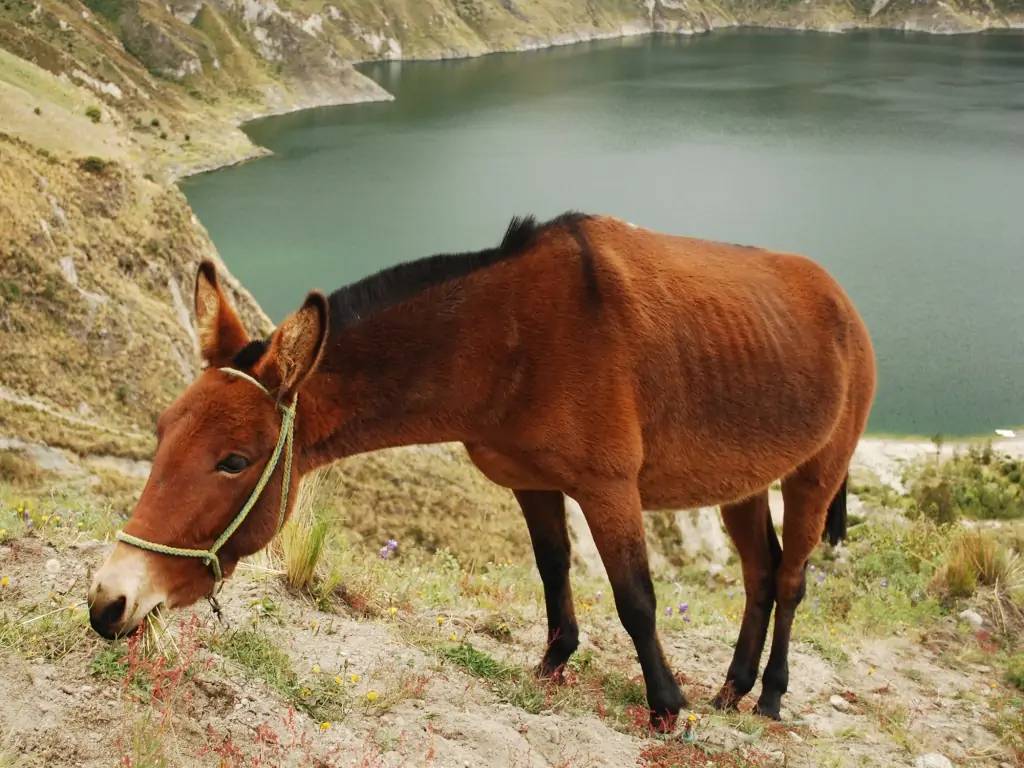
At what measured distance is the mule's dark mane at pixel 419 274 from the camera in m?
3.78

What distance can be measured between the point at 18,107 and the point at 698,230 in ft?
97.9

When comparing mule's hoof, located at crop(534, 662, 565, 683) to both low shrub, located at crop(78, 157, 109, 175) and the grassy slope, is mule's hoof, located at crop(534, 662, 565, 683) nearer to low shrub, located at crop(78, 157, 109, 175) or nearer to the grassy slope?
the grassy slope

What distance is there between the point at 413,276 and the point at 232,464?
4.12 ft

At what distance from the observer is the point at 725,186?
5053 cm

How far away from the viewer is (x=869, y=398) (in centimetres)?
553

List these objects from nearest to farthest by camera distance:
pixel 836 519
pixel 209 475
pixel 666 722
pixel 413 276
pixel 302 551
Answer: pixel 209 475, pixel 413 276, pixel 666 722, pixel 302 551, pixel 836 519

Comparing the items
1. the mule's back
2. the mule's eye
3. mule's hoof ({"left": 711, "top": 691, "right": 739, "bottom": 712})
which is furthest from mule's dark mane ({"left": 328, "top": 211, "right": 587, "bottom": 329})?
mule's hoof ({"left": 711, "top": 691, "right": 739, "bottom": 712})

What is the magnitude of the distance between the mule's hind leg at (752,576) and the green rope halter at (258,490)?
3258mm

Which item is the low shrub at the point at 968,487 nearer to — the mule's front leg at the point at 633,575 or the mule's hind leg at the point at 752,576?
the mule's hind leg at the point at 752,576

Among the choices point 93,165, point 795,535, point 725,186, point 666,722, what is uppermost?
point 93,165

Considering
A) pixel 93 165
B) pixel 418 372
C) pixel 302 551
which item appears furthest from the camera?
pixel 93 165

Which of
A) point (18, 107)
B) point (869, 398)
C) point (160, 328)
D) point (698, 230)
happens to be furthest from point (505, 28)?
point (869, 398)

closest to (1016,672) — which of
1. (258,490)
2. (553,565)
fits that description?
(553,565)

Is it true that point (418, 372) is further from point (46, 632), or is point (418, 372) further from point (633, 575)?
point (46, 632)
